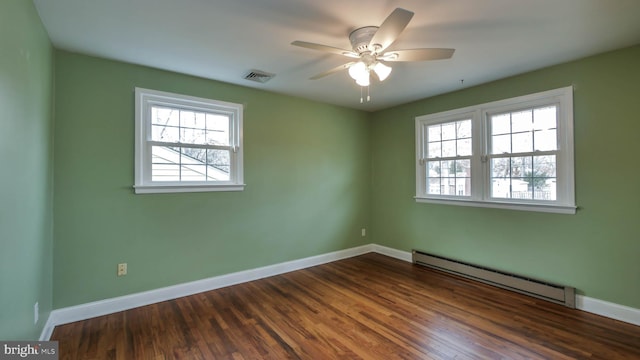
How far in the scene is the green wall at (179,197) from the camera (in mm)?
2637

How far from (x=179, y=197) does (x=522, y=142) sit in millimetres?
3896

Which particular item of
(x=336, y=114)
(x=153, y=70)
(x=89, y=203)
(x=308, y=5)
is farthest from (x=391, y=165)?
(x=89, y=203)

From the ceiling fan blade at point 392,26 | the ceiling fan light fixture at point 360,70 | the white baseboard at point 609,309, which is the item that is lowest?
the white baseboard at point 609,309

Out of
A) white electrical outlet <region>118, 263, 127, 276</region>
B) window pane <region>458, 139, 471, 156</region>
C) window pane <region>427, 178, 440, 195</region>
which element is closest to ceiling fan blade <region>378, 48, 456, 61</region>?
window pane <region>458, 139, 471, 156</region>

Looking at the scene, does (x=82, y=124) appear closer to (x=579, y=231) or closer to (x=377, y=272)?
(x=377, y=272)

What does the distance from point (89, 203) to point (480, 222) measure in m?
4.28

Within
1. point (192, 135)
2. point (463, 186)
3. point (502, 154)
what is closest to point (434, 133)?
point (463, 186)

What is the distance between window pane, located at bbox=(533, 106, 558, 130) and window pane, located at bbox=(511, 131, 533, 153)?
12cm

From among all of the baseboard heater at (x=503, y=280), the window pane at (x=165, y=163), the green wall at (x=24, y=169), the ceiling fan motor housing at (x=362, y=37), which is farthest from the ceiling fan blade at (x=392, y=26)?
the baseboard heater at (x=503, y=280)

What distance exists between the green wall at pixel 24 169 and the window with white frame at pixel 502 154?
413cm

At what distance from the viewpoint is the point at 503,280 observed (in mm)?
3330

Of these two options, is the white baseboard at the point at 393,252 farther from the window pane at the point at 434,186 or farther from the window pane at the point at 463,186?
the window pane at the point at 463,186

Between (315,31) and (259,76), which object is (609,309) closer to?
(315,31)

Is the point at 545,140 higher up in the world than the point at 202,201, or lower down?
higher up
